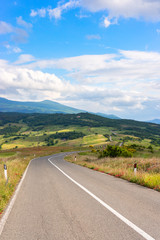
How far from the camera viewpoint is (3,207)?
736 centimetres

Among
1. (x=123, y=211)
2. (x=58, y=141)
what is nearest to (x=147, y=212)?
(x=123, y=211)

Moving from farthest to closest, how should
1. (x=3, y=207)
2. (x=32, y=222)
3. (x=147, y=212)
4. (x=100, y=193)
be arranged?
(x=100, y=193) → (x=3, y=207) → (x=147, y=212) → (x=32, y=222)

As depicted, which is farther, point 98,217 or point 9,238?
point 98,217

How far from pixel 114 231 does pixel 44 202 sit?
3852 millimetres

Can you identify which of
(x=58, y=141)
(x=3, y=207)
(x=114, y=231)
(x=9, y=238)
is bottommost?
(x=58, y=141)

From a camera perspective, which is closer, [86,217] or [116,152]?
[86,217]

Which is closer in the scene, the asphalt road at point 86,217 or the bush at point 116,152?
the asphalt road at point 86,217

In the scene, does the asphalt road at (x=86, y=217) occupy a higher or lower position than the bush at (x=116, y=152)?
higher

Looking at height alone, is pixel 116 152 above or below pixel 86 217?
below

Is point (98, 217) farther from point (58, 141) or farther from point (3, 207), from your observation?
point (58, 141)

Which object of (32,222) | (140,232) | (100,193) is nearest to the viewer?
(140,232)

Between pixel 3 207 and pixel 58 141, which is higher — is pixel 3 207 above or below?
above

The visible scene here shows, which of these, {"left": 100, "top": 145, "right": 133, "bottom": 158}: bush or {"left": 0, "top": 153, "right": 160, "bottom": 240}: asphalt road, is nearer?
{"left": 0, "top": 153, "right": 160, "bottom": 240}: asphalt road

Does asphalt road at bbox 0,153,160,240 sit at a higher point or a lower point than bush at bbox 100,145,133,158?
higher
